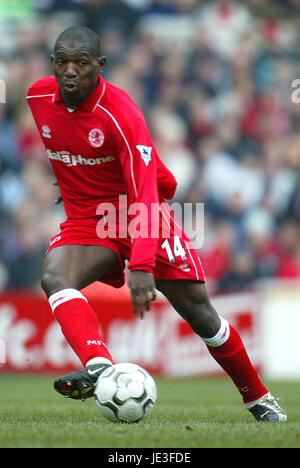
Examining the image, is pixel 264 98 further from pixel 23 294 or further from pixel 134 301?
pixel 134 301

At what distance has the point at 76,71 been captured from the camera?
4727 mm

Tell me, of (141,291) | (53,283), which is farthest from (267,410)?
(53,283)

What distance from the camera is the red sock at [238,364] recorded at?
5.23 metres

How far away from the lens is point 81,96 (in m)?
4.82

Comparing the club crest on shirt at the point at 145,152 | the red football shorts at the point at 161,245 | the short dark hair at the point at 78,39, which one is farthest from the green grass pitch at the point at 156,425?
the short dark hair at the point at 78,39

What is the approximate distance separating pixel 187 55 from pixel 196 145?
1.76 meters

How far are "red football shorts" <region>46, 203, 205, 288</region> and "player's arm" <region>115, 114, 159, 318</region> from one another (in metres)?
0.29

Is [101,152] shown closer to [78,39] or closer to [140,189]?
[140,189]

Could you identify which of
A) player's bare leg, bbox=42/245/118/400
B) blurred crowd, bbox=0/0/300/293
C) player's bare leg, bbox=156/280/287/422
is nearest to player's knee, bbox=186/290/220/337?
player's bare leg, bbox=156/280/287/422

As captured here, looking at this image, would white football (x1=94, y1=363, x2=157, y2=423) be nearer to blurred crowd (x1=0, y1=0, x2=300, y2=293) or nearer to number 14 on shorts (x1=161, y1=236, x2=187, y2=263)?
number 14 on shorts (x1=161, y1=236, x2=187, y2=263)

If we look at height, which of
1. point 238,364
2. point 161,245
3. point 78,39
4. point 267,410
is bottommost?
point 267,410

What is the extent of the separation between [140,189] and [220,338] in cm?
109

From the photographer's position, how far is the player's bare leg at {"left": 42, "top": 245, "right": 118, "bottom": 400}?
4.45 m

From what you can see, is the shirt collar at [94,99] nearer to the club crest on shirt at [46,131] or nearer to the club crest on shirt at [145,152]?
the club crest on shirt at [46,131]
